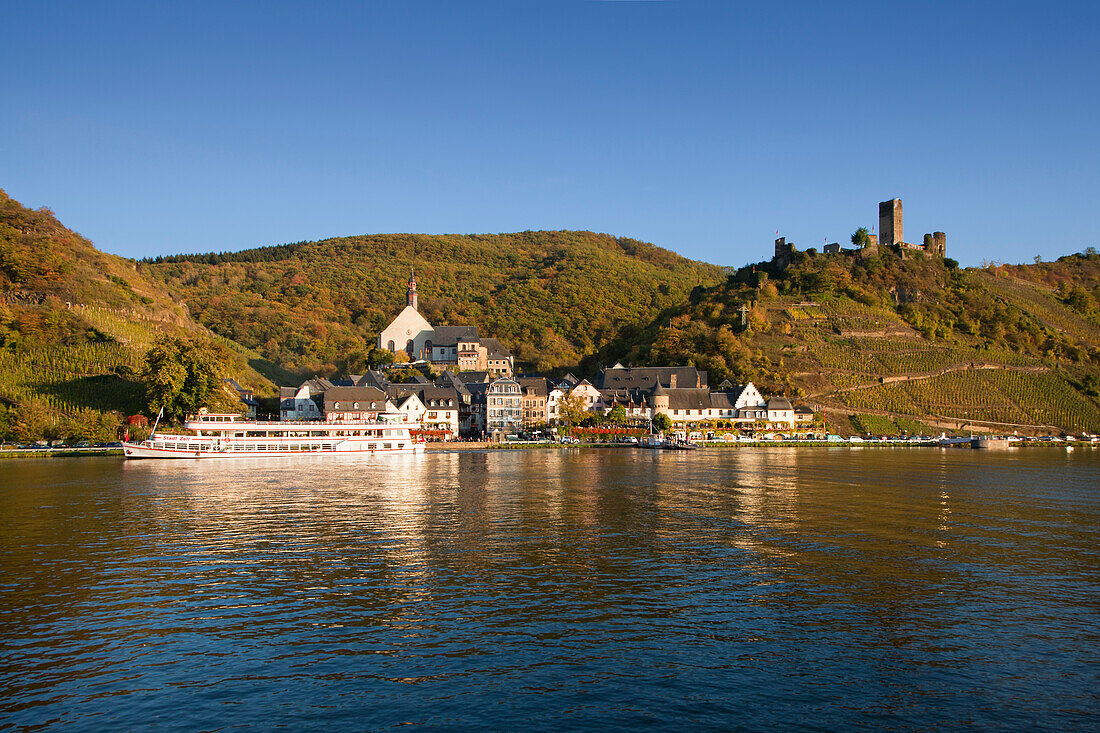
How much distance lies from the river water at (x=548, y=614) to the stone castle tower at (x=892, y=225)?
372ft

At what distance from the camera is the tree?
75.0 meters

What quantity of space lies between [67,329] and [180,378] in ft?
74.0

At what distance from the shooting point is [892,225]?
140m

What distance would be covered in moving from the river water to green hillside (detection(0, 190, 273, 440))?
45.1 m

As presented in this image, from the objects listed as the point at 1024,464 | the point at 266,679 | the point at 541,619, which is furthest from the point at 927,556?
the point at 1024,464

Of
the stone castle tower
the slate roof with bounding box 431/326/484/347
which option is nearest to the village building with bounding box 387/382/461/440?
the slate roof with bounding box 431/326/484/347

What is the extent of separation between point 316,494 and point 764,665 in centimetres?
2991

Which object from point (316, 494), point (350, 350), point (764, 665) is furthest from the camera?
point (350, 350)

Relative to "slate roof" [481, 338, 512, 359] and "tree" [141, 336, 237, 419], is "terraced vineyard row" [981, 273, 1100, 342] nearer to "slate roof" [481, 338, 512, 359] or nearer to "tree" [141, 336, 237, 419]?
"slate roof" [481, 338, 512, 359]

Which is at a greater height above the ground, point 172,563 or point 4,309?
point 4,309

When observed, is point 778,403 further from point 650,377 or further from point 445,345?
point 445,345

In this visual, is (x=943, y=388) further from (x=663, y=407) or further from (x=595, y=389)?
(x=595, y=389)

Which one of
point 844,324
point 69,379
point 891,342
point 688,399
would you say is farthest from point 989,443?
point 69,379

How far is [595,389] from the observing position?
10350 cm
